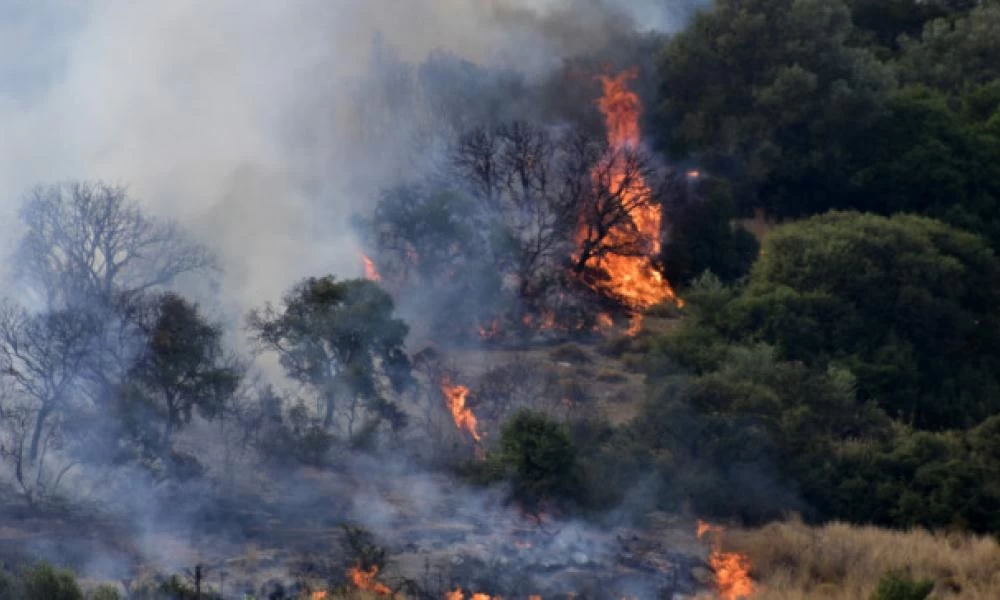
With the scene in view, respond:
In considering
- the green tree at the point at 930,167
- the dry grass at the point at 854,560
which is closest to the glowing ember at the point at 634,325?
the dry grass at the point at 854,560

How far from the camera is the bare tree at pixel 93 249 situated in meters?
23.8

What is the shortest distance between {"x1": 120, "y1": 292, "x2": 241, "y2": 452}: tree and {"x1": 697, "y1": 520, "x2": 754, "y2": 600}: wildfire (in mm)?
6468

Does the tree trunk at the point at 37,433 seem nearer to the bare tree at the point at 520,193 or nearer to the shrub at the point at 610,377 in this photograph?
the shrub at the point at 610,377

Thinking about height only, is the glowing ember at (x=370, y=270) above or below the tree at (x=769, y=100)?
below

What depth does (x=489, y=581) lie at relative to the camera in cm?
1927

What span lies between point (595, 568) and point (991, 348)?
Result: 13.6 m

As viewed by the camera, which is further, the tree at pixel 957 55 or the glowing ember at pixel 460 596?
the tree at pixel 957 55

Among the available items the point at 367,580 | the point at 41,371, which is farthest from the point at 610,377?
the point at 41,371

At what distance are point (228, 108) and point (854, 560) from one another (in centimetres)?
1709

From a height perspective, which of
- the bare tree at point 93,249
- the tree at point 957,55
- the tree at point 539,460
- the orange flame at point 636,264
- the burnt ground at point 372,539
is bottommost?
the burnt ground at point 372,539

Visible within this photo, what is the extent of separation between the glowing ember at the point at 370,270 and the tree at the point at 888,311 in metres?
5.91

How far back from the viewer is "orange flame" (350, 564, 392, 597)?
734 inches

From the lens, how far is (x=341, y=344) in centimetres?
2383

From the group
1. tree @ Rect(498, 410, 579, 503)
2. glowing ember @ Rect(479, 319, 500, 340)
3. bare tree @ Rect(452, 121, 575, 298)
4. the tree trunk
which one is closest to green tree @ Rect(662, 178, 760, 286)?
bare tree @ Rect(452, 121, 575, 298)
